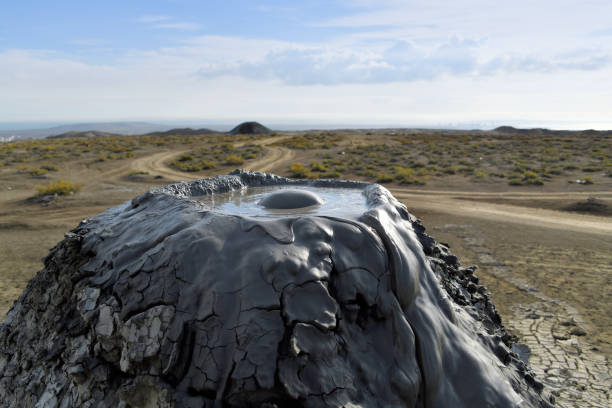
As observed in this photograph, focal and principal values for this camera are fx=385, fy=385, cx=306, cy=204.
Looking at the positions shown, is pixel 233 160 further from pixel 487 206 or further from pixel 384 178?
pixel 487 206

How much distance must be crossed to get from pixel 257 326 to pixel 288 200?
1.71m

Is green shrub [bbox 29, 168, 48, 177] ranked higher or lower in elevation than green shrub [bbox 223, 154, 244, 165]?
lower

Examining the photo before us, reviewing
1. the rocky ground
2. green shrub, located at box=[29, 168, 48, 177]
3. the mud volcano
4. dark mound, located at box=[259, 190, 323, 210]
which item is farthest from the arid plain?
dark mound, located at box=[259, 190, 323, 210]

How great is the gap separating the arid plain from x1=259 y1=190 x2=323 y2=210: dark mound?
2.89 meters

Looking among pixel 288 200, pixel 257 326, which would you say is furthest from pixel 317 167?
pixel 257 326

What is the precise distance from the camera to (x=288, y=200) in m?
3.55

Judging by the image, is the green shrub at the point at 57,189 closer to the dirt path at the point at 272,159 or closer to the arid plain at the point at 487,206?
the arid plain at the point at 487,206

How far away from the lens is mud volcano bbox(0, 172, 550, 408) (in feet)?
6.36

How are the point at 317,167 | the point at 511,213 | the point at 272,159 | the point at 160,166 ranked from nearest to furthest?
1. the point at 511,213
2. the point at 317,167
3. the point at 160,166
4. the point at 272,159

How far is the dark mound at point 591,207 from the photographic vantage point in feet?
35.6

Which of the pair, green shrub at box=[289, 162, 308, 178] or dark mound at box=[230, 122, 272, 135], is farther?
dark mound at box=[230, 122, 272, 135]

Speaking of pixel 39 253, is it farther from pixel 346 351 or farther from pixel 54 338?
pixel 346 351

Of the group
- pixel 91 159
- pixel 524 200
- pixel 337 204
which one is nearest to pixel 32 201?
pixel 91 159

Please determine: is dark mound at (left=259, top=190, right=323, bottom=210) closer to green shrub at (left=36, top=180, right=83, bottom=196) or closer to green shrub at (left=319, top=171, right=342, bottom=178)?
green shrub at (left=36, top=180, right=83, bottom=196)
